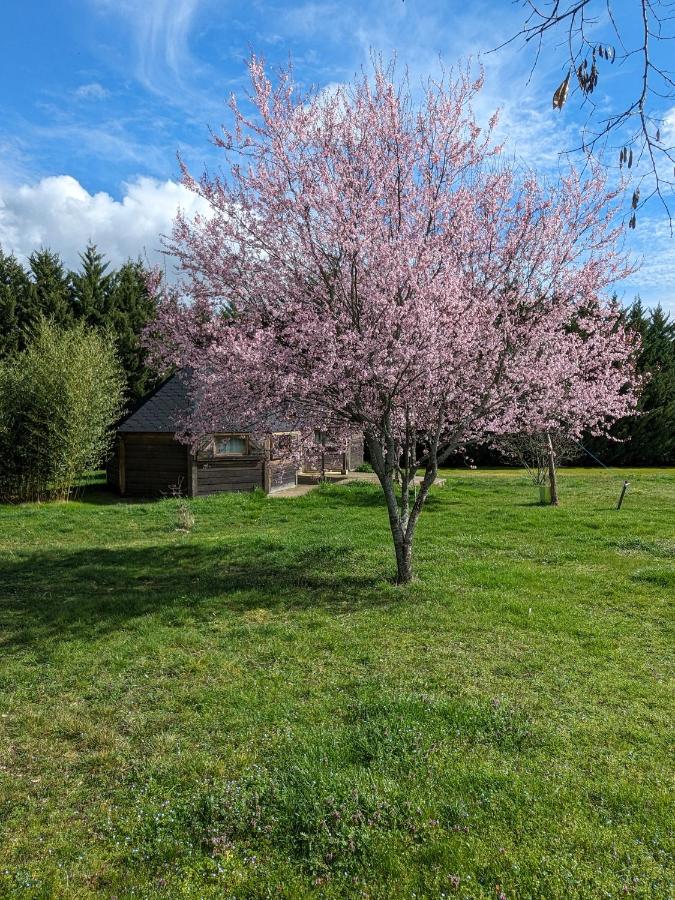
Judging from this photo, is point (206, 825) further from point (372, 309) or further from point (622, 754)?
point (372, 309)

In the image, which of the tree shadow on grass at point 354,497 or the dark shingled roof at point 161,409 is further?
the dark shingled roof at point 161,409

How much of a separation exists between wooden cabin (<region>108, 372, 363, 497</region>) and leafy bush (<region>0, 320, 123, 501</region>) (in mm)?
1484

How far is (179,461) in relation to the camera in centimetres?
2119

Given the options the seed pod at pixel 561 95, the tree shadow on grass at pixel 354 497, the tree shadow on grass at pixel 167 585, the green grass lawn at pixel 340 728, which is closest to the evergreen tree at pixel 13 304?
the tree shadow on grass at pixel 354 497

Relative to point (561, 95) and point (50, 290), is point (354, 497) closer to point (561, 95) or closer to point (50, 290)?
point (561, 95)

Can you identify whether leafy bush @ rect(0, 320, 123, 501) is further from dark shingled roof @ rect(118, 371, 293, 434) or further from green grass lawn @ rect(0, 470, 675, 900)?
green grass lawn @ rect(0, 470, 675, 900)

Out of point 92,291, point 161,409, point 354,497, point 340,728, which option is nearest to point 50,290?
point 92,291

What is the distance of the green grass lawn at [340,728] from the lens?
3475 millimetres

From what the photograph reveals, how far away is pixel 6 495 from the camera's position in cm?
2016

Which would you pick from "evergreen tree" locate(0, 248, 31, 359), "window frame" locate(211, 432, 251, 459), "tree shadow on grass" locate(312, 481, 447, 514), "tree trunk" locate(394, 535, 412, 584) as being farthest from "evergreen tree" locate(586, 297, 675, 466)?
"evergreen tree" locate(0, 248, 31, 359)

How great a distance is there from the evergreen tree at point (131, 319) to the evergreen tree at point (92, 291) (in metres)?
0.43

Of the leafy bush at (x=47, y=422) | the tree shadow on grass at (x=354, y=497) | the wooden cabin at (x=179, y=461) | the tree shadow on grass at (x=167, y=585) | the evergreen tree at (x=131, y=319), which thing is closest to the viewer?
the tree shadow on grass at (x=167, y=585)

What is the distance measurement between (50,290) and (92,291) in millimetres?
2108

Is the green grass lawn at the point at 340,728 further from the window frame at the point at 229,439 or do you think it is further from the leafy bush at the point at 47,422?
the leafy bush at the point at 47,422
